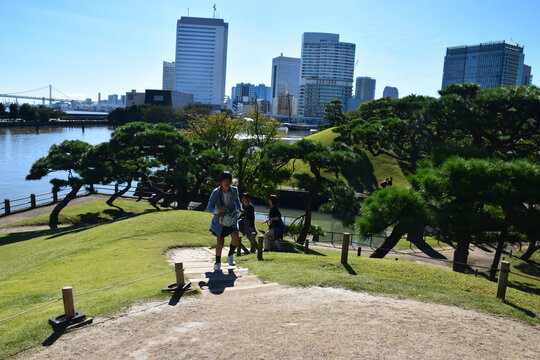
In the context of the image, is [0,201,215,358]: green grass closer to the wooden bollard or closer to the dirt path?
the dirt path

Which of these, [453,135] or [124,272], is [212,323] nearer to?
[124,272]

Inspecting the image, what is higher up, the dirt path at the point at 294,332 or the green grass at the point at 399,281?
the dirt path at the point at 294,332

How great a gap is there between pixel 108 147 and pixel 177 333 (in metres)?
17.8

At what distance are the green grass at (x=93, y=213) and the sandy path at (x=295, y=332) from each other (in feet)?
59.0

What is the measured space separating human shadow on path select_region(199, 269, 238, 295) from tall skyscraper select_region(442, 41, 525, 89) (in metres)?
175

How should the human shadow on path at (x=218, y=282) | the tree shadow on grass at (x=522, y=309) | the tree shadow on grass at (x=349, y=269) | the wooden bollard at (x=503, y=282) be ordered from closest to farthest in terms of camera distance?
the tree shadow on grass at (x=522, y=309) → the human shadow on path at (x=218, y=282) → the wooden bollard at (x=503, y=282) → the tree shadow on grass at (x=349, y=269)

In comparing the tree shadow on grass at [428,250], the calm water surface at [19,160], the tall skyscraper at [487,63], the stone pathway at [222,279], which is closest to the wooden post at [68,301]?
the stone pathway at [222,279]

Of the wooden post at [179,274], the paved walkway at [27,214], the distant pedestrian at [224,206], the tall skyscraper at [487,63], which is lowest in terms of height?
the paved walkway at [27,214]

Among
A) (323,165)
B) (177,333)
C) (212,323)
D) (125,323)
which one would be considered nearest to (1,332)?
(125,323)

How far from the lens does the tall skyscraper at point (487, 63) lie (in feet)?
540

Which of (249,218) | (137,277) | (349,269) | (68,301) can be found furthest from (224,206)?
(249,218)

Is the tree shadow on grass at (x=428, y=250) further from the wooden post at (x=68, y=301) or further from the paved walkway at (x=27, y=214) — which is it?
the paved walkway at (x=27, y=214)

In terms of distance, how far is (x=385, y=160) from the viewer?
45.8m

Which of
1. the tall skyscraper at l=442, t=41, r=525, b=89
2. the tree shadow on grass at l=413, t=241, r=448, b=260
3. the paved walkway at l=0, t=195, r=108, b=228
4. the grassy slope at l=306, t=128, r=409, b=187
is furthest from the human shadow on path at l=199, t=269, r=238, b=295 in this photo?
the tall skyscraper at l=442, t=41, r=525, b=89
